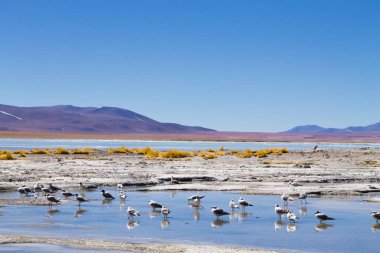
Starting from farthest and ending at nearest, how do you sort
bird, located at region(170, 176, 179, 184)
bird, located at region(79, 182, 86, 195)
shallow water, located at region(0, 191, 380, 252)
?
bird, located at region(170, 176, 179, 184) < bird, located at region(79, 182, 86, 195) < shallow water, located at region(0, 191, 380, 252)

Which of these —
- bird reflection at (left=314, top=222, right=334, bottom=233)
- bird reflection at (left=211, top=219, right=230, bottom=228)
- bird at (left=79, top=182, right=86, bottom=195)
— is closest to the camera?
bird reflection at (left=314, top=222, right=334, bottom=233)

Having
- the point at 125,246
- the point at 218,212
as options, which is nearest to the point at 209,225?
the point at 218,212

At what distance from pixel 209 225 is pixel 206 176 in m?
15.1

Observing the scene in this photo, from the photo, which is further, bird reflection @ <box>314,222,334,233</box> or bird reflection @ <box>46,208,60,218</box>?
bird reflection @ <box>46,208,60,218</box>

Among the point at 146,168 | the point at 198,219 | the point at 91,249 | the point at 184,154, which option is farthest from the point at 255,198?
the point at 184,154

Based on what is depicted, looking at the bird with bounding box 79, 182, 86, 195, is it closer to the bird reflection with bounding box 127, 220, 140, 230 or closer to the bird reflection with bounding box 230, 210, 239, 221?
the bird reflection with bounding box 230, 210, 239, 221

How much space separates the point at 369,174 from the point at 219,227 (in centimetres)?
2086

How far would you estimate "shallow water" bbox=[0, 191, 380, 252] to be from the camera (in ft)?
49.1

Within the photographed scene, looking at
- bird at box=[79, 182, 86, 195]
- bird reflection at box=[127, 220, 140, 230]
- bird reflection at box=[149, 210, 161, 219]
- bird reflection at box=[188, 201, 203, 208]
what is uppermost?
bird at box=[79, 182, 86, 195]

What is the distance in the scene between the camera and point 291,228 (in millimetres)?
17062

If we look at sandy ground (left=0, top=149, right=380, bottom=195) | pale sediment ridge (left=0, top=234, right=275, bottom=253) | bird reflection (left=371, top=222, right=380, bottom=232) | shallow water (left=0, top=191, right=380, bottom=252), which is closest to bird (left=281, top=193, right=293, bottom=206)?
shallow water (left=0, top=191, right=380, bottom=252)

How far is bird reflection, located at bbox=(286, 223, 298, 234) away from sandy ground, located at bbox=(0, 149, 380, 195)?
8.55 metres

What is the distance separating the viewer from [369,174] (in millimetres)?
35750

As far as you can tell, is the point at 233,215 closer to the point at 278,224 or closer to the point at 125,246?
the point at 278,224
